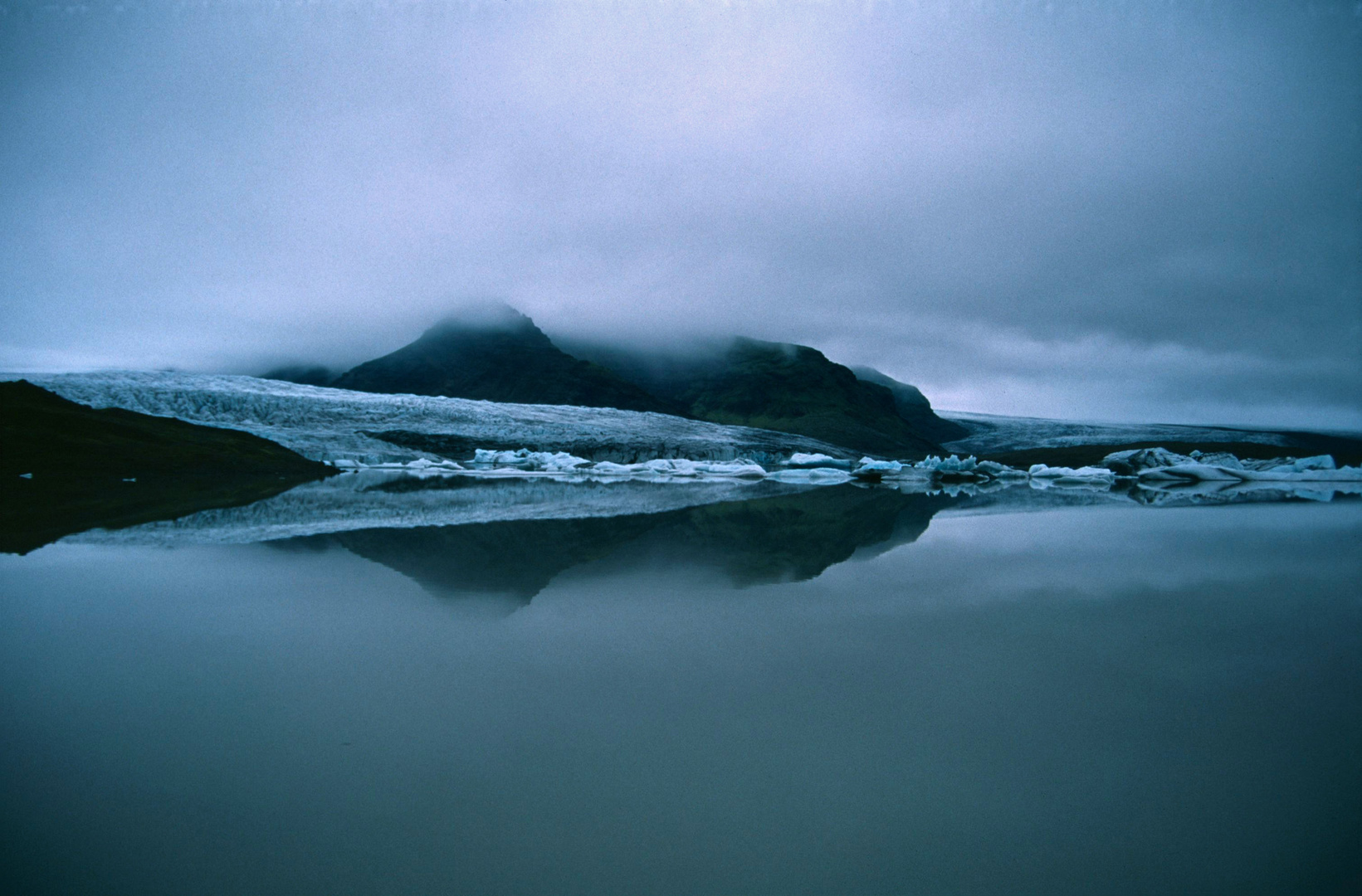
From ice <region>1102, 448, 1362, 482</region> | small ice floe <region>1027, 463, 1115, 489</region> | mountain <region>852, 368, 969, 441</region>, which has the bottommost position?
small ice floe <region>1027, 463, 1115, 489</region>

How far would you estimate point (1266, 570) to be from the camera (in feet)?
19.2

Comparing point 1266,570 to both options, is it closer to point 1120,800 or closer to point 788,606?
point 788,606

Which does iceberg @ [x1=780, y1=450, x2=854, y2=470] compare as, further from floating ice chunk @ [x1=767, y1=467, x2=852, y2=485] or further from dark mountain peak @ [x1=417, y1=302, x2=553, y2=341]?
dark mountain peak @ [x1=417, y1=302, x2=553, y2=341]

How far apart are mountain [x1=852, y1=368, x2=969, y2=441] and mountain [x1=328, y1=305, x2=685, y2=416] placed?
4573cm

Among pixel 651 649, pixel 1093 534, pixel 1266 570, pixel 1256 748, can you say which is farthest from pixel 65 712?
pixel 1093 534

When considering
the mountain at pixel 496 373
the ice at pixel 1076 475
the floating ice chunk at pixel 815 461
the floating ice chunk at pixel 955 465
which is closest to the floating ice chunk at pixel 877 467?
the floating ice chunk at pixel 955 465

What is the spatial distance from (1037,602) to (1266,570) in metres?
2.70

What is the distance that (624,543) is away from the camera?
7223mm

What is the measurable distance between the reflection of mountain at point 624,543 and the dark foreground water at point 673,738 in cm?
47

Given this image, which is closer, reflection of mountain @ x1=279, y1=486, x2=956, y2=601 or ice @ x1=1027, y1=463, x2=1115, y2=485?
reflection of mountain @ x1=279, y1=486, x2=956, y2=601

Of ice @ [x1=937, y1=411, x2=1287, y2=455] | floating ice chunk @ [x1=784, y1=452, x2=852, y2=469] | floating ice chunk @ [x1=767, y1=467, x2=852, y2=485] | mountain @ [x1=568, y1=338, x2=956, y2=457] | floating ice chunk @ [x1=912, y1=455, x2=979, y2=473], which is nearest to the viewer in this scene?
floating ice chunk @ [x1=767, y1=467, x2=852, y2=485]

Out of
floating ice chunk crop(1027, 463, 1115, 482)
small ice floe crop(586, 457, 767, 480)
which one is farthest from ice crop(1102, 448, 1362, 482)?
small ice floe crop(586, 457, 767, 480)

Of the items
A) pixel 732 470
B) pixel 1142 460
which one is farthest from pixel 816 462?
pixel 1142 460

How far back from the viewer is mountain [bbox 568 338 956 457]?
326ft
